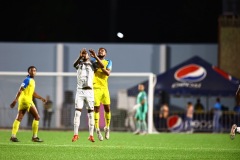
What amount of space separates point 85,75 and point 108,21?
145 ft

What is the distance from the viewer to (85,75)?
19.5 meters

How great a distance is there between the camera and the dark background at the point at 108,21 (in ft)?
183

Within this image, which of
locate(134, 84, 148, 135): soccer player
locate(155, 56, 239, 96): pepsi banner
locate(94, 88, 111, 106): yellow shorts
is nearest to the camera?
locate(94, 88, 111, 106): yellow shorts

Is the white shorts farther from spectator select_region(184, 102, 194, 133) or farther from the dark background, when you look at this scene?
the dark background

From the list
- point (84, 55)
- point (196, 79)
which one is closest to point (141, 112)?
point (196, 79)

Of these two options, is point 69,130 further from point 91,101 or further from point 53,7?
point 53,7

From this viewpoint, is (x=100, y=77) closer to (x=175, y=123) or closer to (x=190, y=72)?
(x=190, y=72)

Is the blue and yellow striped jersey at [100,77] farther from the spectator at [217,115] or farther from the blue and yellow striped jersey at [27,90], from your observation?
the spectator at [217,115]

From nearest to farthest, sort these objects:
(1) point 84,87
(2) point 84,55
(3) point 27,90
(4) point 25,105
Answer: (2) point 84,55 < (1) point 84,87 < (4) point 25,105 < (3) point 27,90

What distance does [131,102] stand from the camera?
33406 mm

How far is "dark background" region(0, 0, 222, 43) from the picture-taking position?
55.9 meters

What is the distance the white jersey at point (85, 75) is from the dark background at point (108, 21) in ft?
117

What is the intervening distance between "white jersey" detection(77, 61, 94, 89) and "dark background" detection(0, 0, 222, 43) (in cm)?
3567

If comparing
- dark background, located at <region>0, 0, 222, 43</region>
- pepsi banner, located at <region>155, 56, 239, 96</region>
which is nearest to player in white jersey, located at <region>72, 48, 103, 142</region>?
pepsi banner, located at <region>155, 56, 239, 96</region>
